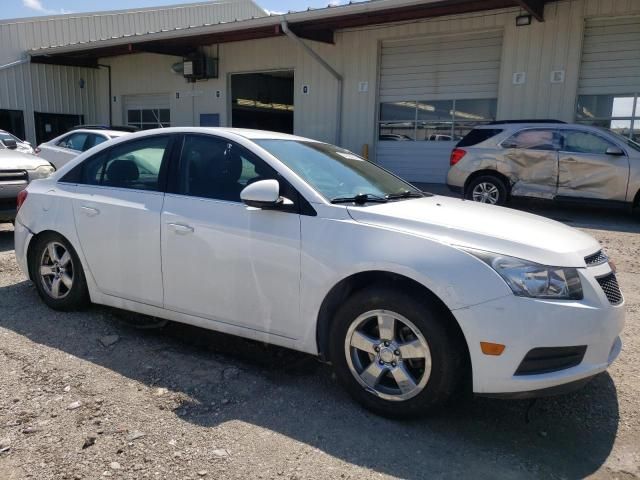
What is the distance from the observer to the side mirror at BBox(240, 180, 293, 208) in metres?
3.20

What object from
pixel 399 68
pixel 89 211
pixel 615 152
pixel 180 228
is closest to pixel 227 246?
pixel 180 228

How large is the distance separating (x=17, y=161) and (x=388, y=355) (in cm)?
652

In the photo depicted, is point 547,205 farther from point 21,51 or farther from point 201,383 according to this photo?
point 21,51

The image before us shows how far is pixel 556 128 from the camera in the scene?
31.7ft

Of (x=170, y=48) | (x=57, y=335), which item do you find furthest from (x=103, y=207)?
(x=170, y=48)

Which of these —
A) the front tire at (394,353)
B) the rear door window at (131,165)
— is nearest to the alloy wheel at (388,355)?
the front tire at (394,353)

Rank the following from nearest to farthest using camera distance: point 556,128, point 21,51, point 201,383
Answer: point 201,383 < point 556,128 < point 21,51

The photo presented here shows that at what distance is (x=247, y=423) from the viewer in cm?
301

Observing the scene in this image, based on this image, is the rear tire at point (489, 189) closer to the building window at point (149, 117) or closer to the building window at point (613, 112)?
the building window at point (613, 112)

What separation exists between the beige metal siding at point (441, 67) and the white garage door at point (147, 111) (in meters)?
9.06

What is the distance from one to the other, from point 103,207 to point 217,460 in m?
2.26

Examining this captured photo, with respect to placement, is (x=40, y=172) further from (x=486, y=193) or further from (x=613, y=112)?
(x=613, y=112)

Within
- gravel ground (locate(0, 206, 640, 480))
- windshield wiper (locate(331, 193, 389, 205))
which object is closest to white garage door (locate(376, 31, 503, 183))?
gravel ground (locate(0, 206, 640, 480))

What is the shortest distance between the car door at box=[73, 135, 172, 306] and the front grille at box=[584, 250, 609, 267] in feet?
8.83
